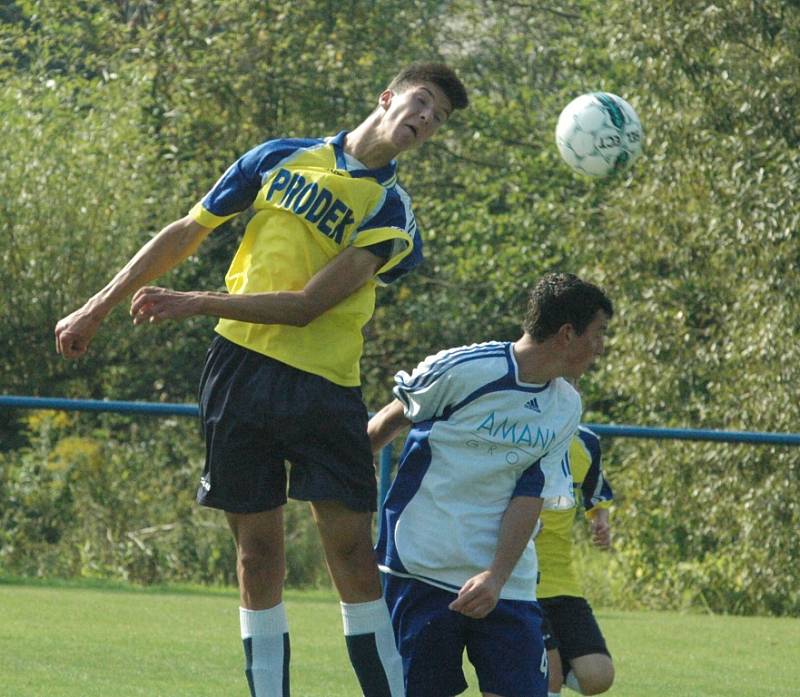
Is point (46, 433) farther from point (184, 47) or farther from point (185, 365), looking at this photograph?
point (184, 47)

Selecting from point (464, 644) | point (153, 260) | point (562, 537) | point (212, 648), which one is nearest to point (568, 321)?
point (464, 644)

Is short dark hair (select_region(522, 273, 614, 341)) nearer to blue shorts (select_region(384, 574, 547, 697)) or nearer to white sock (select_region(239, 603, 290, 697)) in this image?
blue shorts (select_region(384, 574, 547, 697))

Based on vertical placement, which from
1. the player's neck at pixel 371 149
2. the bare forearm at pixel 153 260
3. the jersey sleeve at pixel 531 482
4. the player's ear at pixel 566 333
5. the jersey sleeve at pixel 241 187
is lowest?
the jersey sleeve at pixel 531 482

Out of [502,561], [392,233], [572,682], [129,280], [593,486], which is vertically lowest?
[572,682]

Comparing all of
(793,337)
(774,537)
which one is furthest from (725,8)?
(774,537)

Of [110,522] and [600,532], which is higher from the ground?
[600,532]

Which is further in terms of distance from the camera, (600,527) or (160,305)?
(600,527)

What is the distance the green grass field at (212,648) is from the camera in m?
5.77

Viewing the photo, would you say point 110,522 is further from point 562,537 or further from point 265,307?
point 265,307

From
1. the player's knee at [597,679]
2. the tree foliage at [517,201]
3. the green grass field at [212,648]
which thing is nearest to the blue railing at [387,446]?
the green grass field at [212,648]

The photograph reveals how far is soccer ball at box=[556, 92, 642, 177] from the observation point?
7367 millimetres

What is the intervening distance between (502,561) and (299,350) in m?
0.83

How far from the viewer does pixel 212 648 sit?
22.2ft

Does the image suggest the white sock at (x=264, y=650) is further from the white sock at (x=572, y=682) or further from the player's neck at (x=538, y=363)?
the white sock at (x=572, y=682)
